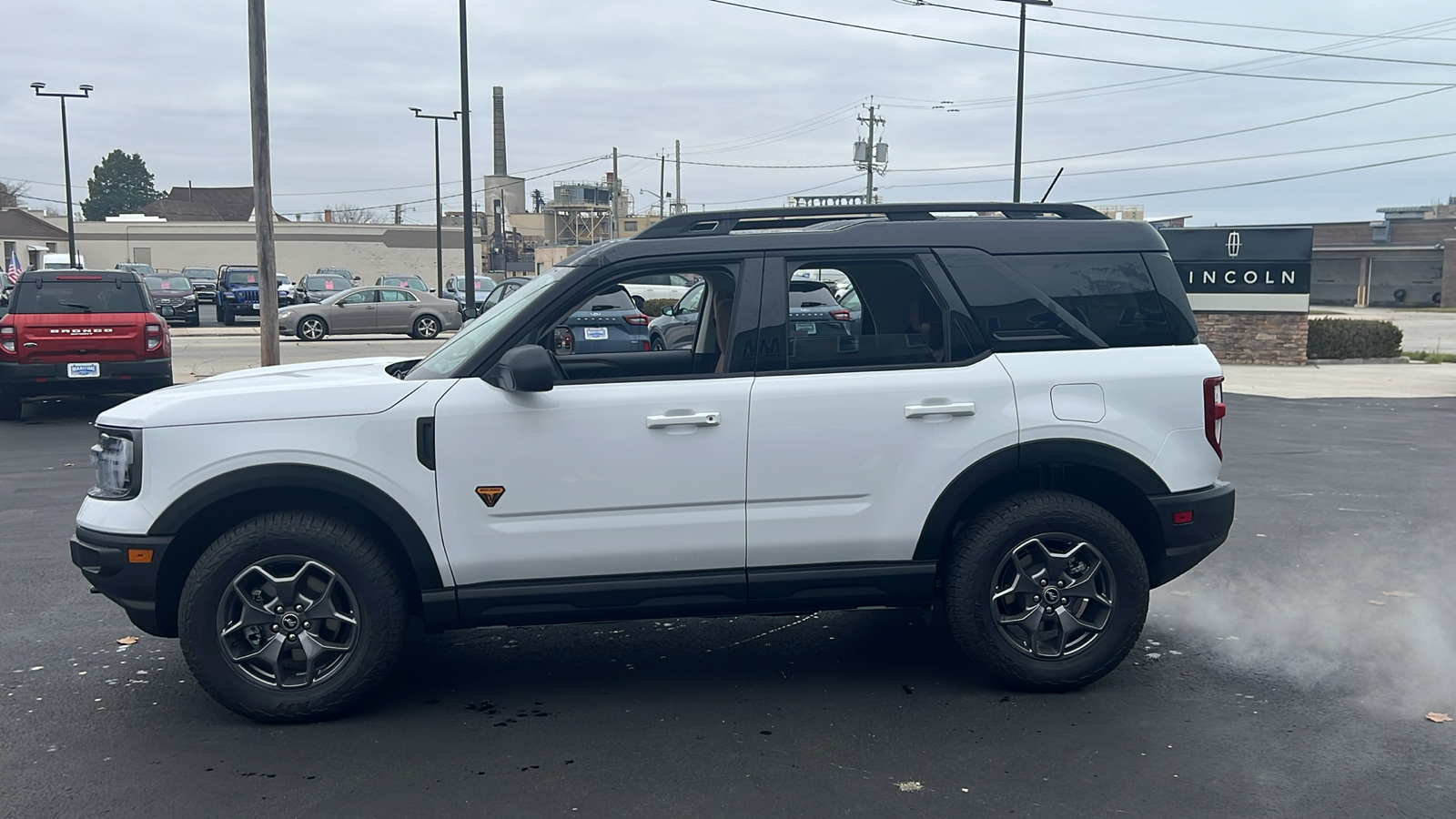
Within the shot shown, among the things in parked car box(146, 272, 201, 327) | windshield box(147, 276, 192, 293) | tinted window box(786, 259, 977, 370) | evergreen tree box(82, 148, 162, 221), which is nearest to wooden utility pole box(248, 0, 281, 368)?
tinted window box(786, 259, 977, 370)

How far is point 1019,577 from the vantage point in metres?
4.84

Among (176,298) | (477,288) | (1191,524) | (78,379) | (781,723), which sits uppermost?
(477,288)

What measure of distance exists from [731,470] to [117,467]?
235 centimetres

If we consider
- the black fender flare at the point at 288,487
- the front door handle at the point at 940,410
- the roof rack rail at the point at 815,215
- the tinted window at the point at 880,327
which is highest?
the roof rack rail at the point at 815,215

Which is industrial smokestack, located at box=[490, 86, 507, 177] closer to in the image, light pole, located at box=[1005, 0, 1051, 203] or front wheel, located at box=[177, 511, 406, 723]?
light pole, located at box=[1005, 0, 1051, 203]

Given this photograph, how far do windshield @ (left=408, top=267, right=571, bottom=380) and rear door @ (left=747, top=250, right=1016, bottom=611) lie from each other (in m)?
0.93

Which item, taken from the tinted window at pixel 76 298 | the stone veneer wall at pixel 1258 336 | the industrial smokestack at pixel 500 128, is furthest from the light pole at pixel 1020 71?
the industrial smokestack at pixel 500 128

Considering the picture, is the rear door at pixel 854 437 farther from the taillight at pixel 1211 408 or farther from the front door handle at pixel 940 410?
the taillight at pixel 1211 408

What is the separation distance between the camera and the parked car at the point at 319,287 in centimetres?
3859

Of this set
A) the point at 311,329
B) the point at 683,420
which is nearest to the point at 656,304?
the point at 311,329

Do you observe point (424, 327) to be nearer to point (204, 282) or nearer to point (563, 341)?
point (204, 282)

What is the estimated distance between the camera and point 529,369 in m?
4.38

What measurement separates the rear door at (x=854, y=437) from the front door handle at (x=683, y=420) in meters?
0.18

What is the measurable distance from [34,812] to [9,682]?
1.49m
